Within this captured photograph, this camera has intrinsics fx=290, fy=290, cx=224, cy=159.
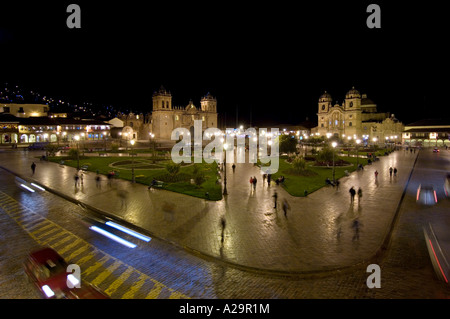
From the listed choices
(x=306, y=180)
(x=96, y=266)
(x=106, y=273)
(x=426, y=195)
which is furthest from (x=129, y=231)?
(x=426, y=195)

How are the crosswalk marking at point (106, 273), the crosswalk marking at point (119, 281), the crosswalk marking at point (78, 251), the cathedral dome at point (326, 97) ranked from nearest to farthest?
the crosswalk marking at point (119, 281), the crosswalk marking at point (106, 273), the crosswalk marking at point (78, 251), the cathedral dome at point (326, 97)

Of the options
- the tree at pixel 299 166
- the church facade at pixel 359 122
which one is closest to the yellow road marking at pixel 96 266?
the tree at pixel 299 166

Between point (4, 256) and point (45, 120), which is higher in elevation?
point (45, 120)

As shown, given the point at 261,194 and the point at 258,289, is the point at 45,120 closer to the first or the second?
the point at 261,194

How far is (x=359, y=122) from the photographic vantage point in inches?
3270

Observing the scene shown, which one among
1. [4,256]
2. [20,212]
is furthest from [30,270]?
[20,212]

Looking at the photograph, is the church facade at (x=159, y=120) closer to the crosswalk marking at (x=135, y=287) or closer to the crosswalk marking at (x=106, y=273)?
the crosswalk marking at (x=106, y=273)

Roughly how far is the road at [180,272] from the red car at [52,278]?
47cm

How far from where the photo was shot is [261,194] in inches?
833

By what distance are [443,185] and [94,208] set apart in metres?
27.2

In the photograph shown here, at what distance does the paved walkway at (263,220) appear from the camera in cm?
1109

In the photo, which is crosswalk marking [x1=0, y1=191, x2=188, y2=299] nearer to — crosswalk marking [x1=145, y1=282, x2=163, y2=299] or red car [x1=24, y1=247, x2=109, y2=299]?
crosswalk marking [x1=145, y1=282, x2=163, y2=299]
